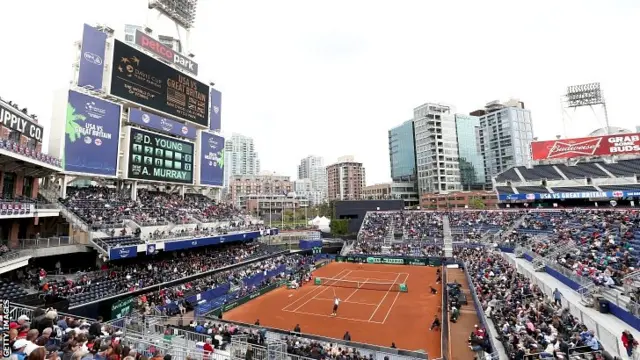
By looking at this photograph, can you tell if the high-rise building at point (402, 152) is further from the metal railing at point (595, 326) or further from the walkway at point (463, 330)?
the metal railing at point (595, 326)

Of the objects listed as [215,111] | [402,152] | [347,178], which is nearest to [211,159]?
[215,111]

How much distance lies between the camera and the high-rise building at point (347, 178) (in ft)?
527

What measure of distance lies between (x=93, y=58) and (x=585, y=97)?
231 feet

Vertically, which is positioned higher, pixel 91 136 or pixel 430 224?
pixel 91 136

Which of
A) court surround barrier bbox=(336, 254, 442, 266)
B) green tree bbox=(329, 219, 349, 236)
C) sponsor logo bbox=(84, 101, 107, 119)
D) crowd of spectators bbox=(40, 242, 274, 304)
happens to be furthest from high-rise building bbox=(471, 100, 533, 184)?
sponsor logo bbox=(84, 101, 107, 119)

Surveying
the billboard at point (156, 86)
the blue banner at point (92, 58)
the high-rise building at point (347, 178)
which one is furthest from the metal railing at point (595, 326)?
the high-rise building at point (347, 178)

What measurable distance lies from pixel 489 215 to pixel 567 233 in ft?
61.1

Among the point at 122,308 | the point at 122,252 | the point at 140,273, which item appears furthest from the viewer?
the point at 140,273

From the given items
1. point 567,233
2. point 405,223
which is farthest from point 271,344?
point 405,223

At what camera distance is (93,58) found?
3184 cm

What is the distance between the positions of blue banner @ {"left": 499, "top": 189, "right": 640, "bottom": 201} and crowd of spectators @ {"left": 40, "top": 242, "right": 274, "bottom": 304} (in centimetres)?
4190

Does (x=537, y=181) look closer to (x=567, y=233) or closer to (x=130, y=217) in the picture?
(x=567, y=233)

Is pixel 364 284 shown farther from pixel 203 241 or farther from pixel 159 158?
pixel 159 158

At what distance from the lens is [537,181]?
54938 mm
